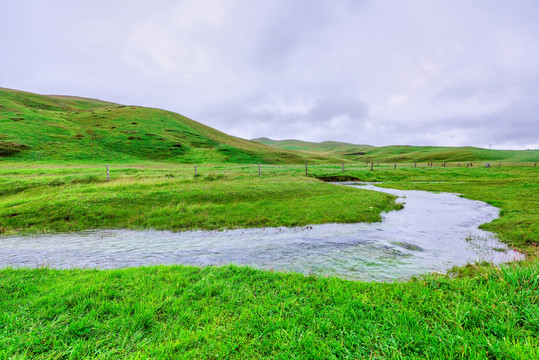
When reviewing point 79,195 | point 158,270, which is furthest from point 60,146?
point 158,270

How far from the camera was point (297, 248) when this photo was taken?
10703 mm

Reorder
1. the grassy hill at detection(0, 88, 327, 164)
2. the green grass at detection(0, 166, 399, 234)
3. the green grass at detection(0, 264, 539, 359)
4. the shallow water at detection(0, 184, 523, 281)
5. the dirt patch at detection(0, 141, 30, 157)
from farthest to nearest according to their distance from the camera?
1. the grassy hill at detection(0, 88, 327, 164)
2. the dirt patch at detection(0, 141, 30, 157)
3. the green grass at detection(0, 166, 399, 234)
4. the shallow water at detection(0, 184, 523, 281)
5. the green grass at detection(0, 264, 539, 359)

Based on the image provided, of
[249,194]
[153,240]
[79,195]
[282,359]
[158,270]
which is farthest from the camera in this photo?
[249,194]

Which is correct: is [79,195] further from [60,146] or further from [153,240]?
[60,146]

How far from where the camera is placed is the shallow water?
28.5 ft

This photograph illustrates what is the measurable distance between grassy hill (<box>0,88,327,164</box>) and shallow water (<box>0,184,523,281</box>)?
6575 cm

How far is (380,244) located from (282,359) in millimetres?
9428

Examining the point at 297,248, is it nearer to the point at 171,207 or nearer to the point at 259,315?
the point at 259,315

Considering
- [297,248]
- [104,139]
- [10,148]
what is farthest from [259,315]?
[104,139]

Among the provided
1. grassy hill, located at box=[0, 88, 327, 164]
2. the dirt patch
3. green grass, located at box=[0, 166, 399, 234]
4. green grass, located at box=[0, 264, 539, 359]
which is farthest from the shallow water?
the dirt patch

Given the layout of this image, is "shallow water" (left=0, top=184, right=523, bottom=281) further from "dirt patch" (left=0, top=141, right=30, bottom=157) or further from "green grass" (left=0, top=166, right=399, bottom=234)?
"dirt patch" (left=0, top=141, right=30, bottom=157)

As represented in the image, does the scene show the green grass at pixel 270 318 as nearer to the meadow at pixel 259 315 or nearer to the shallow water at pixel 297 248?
the meadow at pixel 259 315

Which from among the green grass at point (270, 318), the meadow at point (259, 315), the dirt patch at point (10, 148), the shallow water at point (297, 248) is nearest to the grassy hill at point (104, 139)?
the dirt patch at point (10, 148)

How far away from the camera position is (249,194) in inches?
830
